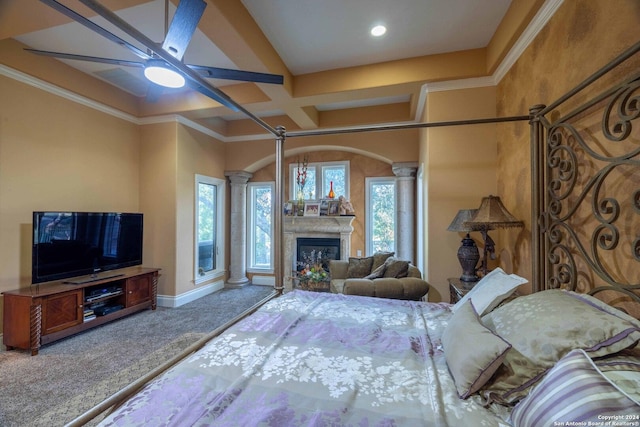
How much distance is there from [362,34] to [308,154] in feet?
→ 9.27

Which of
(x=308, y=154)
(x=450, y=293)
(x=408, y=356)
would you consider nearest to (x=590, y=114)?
(x=408, y=356)

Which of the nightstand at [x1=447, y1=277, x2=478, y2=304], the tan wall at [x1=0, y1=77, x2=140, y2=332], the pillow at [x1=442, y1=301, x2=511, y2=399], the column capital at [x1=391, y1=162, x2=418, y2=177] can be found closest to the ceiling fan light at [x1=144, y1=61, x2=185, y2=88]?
the tan wall at [x1=0, y1=77, x2=140, y2=332]

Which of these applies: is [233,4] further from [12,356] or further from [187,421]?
[12,356]

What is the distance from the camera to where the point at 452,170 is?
296cm

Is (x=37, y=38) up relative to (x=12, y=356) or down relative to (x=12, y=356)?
up

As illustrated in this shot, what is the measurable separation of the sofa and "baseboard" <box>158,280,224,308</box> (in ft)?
7.72

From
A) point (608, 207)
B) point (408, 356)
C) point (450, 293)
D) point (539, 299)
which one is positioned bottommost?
point (450, 293)

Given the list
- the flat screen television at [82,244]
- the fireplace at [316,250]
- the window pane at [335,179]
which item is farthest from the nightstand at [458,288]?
the flat screen television at [82,244]

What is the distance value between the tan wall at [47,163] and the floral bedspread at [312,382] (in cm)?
320

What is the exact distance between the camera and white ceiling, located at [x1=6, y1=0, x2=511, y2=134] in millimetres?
2305

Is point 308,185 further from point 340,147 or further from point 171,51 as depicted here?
point 171,51

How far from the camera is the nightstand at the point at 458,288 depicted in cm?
238

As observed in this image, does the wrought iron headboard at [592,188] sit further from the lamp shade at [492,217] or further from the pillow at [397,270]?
the pillow at [397,270]

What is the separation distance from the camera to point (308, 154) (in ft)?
17.5
